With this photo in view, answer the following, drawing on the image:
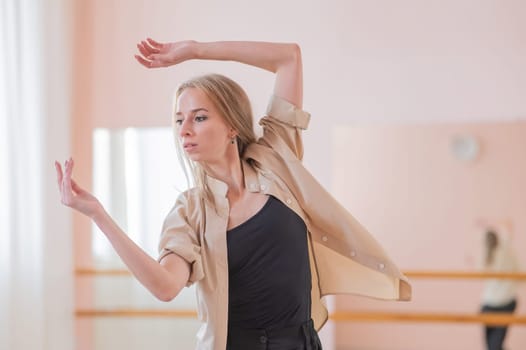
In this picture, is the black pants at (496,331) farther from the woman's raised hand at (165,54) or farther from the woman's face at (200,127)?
the woman's raised hand at (165,54)

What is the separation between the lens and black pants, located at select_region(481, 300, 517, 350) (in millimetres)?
3264

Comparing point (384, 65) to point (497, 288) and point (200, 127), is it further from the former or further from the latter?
point (200, 127)

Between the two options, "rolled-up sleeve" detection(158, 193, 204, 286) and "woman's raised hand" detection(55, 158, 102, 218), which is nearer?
"woman's raised hand" detection(55, 158, 102, 218)

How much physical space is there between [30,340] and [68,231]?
1.74 ft

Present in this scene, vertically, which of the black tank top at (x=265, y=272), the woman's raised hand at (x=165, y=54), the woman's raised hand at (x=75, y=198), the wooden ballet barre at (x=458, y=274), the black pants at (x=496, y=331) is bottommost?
the black pants at (x=496, y=331)

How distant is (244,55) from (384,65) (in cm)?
157

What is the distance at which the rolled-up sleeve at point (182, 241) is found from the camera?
1631 mm

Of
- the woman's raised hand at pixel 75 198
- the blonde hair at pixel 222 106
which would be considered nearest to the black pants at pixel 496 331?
the blonde hair at pixel 222 106

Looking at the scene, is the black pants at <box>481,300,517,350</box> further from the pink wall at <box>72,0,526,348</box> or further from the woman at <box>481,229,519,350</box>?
the pink wall at <box>72,0,526,348</box>

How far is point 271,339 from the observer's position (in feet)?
5.62

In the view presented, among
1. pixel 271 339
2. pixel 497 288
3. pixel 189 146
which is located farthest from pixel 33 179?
pixel 497 288

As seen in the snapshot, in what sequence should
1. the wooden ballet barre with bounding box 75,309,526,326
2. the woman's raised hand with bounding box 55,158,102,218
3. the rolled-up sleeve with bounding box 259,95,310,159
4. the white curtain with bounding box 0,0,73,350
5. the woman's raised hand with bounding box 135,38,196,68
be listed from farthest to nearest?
the wooden ballet barre with bounding box 75,309,526,326
the white curtain with bounding box 0,0,73,350
the rolled-up sleeve with bounding box 259,95,310,159
the woman's raised hand with bounding box 135,38,196,68
the woman's raised hand with bounding box 55,158,102,218

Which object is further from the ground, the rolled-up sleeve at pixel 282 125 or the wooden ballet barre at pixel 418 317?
the rolled-up sleeve at pixel 282 125

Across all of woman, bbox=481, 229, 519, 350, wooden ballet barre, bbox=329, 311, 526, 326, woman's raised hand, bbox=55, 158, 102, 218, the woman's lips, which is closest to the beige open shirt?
the woman's lips
